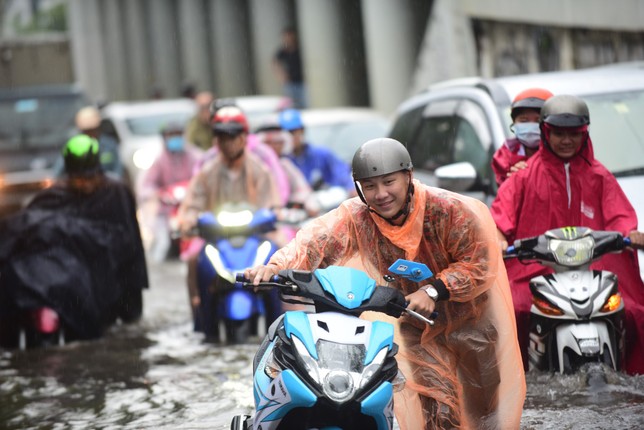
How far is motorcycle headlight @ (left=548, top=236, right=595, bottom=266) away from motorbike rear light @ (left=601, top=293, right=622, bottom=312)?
231mm

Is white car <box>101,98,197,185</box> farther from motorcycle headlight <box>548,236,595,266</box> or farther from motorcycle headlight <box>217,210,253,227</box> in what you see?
motorcycle headlight <box>548,236,595,266</box>

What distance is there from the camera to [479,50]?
20.0 m

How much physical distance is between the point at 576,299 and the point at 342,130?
9585mm

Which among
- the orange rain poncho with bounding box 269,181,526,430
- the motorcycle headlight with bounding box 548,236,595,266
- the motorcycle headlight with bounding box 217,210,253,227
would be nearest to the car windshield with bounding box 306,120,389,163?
the motorcycle headlight with bounding box 217,210,253,227

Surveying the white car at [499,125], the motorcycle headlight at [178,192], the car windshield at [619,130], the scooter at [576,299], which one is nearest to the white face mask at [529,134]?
the white car at [499,125]

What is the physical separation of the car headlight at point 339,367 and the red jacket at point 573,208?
2.58 m

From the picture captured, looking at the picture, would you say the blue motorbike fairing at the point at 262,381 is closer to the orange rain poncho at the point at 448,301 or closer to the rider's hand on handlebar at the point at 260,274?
the rider's hand on handlebar at the point at 260,274

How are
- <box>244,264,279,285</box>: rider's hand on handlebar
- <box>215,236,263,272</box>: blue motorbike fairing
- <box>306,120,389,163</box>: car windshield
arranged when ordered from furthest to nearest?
<box>306,120,389,163</box>: car windshield, <box>215,236,263,272</box>: blue motorbike fairing, <box>244,264,279,285</box>: rider's hand on handlebar

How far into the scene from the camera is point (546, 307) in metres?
6.70

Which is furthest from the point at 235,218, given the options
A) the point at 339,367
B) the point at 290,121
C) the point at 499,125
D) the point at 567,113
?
the point at 339,367

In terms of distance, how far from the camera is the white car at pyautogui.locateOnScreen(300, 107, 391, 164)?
15.7 m

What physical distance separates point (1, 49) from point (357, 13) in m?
8.58

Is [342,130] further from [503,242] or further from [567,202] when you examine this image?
[503,242]

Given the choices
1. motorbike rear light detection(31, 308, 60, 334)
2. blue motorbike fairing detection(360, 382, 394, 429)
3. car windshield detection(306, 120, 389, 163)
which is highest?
car windshield detection(306, 120, 389, 163)
